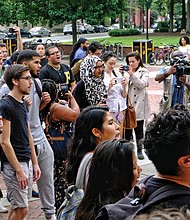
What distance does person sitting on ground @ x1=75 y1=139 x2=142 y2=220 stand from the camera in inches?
120

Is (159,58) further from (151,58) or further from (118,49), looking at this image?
(118,49)

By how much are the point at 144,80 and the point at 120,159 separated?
5202 millimetres

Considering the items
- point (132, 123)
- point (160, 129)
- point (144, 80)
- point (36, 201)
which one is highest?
point (160, 129)

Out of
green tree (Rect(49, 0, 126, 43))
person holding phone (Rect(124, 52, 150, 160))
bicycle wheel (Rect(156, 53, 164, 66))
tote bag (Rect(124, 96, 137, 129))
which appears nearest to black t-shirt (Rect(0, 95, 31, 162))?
tote bag (Rect(124, 96, 137, 129))

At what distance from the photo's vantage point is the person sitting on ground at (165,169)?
2.47 metres

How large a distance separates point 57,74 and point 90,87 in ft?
1.59

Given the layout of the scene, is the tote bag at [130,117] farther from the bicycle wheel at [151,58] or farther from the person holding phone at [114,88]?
the bicycle wheel at [151,58]

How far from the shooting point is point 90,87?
22.8 feet

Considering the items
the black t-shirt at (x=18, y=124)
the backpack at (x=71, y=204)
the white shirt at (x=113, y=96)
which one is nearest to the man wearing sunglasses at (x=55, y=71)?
the white shirt at (x=113, y=96)

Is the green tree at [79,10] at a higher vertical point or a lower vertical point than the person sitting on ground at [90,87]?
higher

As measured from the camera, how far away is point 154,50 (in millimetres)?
26609

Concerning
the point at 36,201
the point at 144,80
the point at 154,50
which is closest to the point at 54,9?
the point at 154,50

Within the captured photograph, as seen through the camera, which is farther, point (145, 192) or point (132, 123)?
point (132, 123)

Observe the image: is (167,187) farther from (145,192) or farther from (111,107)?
(111,107)
